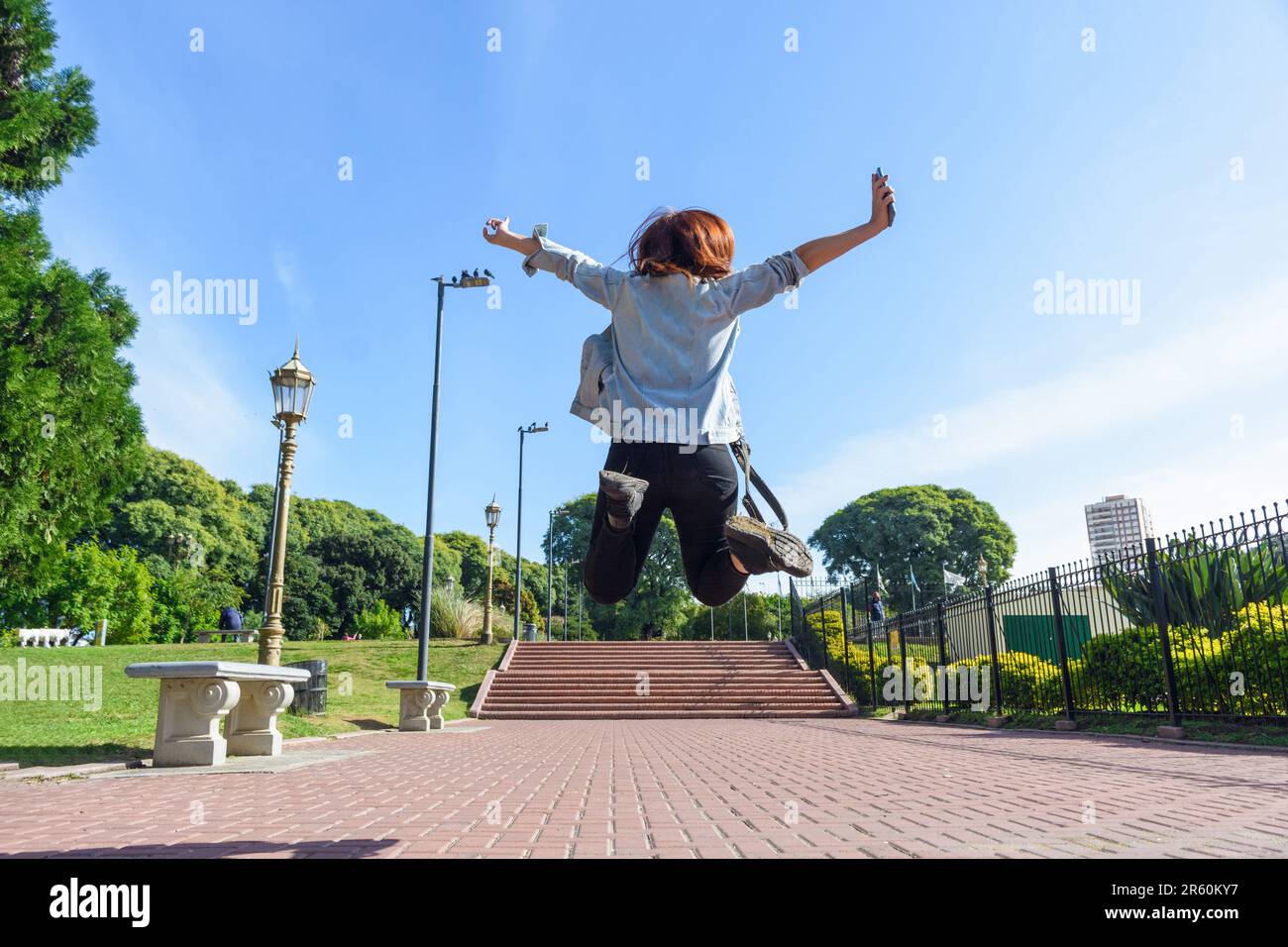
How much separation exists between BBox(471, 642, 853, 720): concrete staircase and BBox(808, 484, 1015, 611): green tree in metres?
33.4

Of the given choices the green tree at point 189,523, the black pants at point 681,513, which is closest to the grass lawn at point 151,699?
the black pants at point 681,513

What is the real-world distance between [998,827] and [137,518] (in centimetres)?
5014

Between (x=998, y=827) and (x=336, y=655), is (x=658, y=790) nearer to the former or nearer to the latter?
(x=998, y=827)

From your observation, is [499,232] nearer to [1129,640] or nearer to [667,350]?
[667,350]

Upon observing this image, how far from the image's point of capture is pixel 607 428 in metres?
2.85

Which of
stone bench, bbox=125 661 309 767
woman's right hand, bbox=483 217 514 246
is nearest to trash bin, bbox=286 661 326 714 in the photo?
stone bench, bbox=125 661 309 767

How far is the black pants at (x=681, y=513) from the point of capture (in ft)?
9.30

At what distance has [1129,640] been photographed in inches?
411

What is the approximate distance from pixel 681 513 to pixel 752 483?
30cm

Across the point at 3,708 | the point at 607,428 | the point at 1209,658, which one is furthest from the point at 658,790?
the point at 3,708

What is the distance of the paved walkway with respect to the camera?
3266mm

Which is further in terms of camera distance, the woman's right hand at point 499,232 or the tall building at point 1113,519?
the tall building at point 1113,519

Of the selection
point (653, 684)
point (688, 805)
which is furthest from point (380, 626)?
point (688, 805)

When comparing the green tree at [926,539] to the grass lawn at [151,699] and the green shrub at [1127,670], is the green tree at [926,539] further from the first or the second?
the green shrub at [1127,670]
